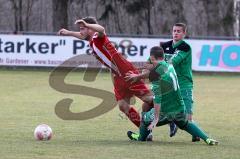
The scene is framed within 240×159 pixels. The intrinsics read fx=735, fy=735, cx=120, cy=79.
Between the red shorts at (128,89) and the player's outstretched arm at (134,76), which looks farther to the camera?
the red shorts at (128,89)

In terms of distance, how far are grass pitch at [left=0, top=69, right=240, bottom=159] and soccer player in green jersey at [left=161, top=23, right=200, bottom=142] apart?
65 cm

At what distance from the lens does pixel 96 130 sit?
12820mm

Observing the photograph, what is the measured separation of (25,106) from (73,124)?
3503 millimetres

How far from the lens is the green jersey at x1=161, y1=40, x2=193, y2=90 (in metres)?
11.5

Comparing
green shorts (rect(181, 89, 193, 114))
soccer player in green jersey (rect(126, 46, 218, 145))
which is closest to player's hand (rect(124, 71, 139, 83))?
soccer player in green jersey (rect(126, 46, 218, 145))

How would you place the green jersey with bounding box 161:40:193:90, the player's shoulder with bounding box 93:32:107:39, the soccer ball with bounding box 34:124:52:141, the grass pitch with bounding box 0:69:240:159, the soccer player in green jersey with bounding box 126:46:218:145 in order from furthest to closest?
the green jersey with bounding box 161:40:193:90
the player's shoulder with bounding box 93:32:107:39
the soccer ball with bounding box 34:124:52:141
the soccer player in green jersey with bounding box 126:46:218:145
the grass pitch with bounding box 0:69:240:159

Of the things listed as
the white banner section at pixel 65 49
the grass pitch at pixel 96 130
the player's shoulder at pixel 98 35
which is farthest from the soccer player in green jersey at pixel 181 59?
the white banner section at pixel 65 49

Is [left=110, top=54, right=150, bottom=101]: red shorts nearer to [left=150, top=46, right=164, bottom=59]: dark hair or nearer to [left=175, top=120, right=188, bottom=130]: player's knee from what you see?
[left=150, top=46, right=164, bottom=59]: dark hair

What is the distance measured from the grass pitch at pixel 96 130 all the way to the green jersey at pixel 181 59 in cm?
96

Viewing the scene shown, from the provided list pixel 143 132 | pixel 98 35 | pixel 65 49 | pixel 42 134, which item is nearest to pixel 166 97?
pixel 143 132

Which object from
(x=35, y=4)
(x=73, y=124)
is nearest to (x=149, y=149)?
(x=73, y=124)

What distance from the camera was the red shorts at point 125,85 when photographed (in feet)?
38.0

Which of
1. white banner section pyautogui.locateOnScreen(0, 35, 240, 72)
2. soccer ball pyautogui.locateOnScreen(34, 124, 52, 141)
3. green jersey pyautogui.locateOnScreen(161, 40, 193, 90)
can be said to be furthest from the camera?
white banner section pyautogui.locateOnScreen(0, 35, 240, 72)

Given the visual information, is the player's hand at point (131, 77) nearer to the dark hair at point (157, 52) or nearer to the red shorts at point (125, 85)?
the red shorts at point (125, 85)
